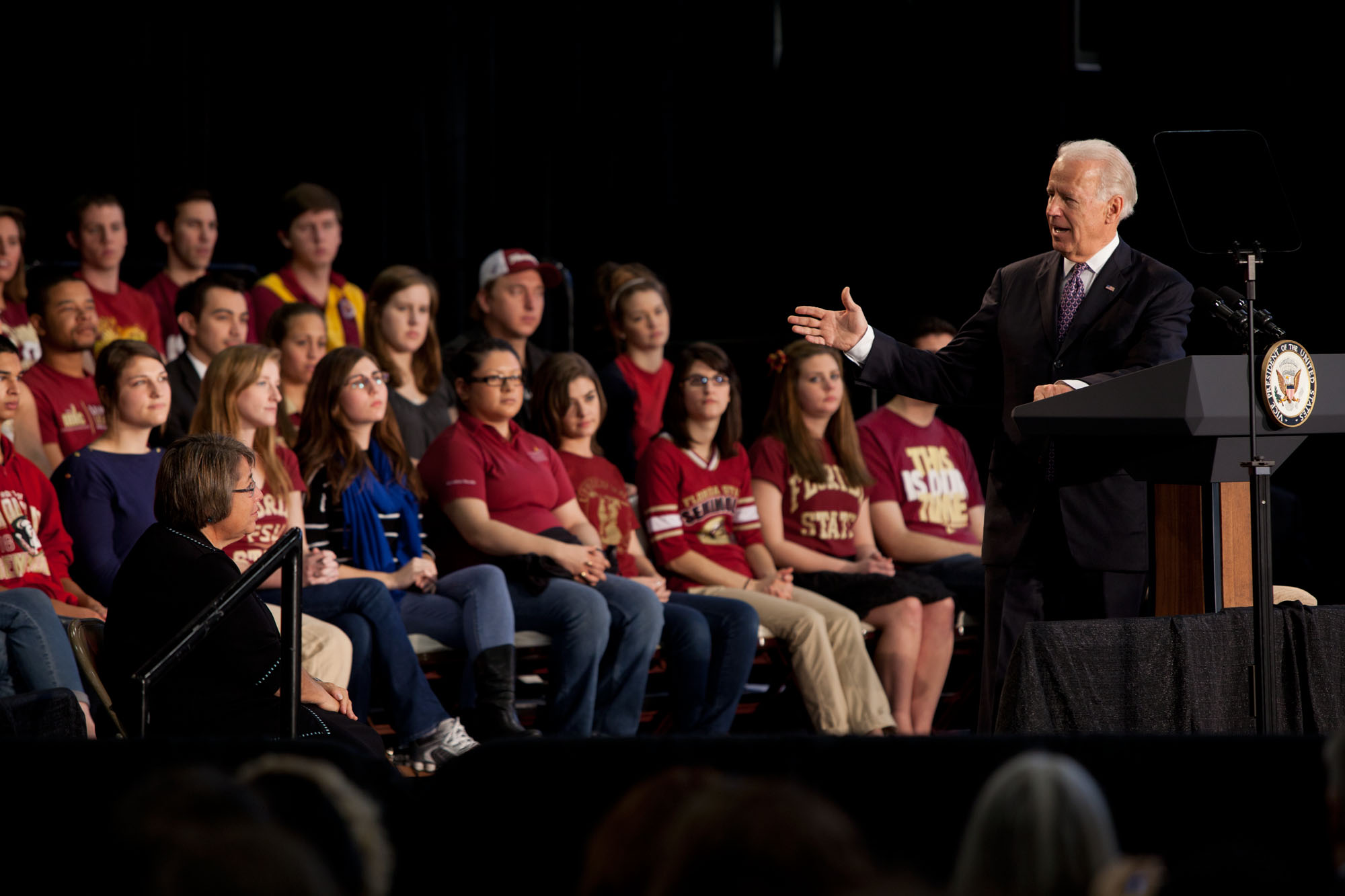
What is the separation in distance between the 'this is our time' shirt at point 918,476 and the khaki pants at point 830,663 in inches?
29.3

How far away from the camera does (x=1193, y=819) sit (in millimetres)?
1586

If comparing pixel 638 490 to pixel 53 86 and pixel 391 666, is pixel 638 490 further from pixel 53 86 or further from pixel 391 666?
pixel 53 86

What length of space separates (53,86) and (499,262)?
8.22 ft

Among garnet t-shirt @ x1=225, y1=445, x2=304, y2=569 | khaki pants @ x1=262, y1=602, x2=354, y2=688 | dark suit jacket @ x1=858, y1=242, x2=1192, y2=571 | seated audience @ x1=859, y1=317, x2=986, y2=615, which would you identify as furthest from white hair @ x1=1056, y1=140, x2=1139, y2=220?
garnet t-shirt @ x1=225, y1=445, x2=304, y2=569

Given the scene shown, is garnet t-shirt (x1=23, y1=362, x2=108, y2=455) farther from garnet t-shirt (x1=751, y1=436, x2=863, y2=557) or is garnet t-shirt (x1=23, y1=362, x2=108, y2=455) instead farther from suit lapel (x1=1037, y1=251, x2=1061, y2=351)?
suit lapel (x1=1037, y1=251, x2=1061, y2=351)

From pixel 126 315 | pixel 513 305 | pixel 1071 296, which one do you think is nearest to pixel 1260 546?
pixel 1071 296

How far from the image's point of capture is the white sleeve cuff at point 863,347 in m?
3.14

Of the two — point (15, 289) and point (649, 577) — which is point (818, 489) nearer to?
point (649, 577)

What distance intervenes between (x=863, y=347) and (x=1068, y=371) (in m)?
0.45

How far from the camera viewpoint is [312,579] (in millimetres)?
3852

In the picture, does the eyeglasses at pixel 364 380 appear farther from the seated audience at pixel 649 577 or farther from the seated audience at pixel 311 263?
the seated audience at pixel 311 263

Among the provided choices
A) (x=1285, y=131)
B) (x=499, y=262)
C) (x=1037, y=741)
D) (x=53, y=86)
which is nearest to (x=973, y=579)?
(x=1285, y=131)

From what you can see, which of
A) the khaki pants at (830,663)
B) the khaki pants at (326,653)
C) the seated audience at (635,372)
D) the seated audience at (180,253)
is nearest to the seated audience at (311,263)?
the seated audience at (180,253)

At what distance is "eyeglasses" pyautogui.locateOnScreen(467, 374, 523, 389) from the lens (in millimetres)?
4414
